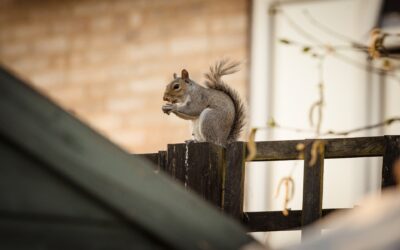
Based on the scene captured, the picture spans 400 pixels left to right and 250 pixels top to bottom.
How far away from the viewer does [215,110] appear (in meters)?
4.50

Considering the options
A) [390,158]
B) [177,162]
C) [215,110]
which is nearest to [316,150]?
[390,158]

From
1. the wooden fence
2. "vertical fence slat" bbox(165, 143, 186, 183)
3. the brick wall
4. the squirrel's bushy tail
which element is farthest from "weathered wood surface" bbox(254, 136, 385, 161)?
the brick wall

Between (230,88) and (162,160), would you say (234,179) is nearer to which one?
(162,160)

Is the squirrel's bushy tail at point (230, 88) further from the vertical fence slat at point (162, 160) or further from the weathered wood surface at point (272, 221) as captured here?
the weathered wood surface at point (272, 221)

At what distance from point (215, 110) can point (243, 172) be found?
151 centimetres

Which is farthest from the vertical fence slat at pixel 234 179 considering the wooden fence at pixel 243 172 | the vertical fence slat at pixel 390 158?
the vertical fence slat at pixel 390 158

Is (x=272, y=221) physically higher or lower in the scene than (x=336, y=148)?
lower

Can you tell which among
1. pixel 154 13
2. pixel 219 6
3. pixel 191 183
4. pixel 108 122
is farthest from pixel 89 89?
pixel 191 183

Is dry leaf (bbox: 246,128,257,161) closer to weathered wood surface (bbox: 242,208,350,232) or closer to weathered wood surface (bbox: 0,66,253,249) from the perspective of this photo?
weathered wood surface (bbox: 242,208,350,232)

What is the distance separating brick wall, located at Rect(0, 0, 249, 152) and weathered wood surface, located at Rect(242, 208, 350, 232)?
9.18 ft

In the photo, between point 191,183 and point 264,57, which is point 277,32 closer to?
point 264,57

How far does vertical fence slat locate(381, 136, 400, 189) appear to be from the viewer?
2830mm

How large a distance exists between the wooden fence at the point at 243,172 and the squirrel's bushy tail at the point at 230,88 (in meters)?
1.41

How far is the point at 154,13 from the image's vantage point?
6340 millimetres
